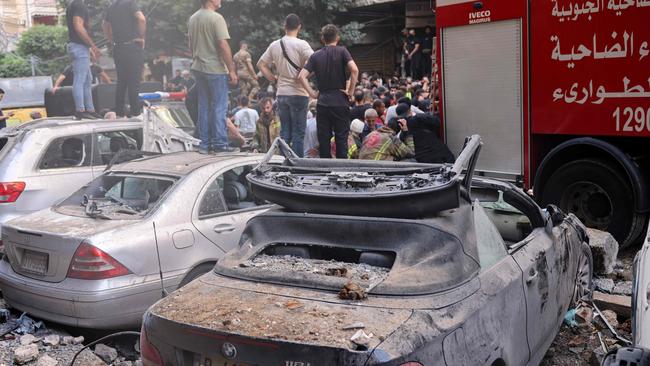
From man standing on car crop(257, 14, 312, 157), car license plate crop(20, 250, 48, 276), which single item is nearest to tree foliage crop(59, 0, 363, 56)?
man standing on car crop(257, 14, 312, 157)

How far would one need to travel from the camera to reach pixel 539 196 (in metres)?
7.74

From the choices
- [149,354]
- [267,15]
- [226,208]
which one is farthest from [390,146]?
[267,15]

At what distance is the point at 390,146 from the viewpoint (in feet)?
31.1

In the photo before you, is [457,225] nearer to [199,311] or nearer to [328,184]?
[328,184]

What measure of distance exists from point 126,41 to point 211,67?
8.18 feet

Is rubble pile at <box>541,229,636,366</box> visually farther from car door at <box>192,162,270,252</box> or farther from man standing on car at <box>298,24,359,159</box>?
man standing on car at <box>298,24,359,159</box>

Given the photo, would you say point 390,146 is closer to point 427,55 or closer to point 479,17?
point 479,17

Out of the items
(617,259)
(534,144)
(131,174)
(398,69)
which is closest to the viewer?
(131,174)

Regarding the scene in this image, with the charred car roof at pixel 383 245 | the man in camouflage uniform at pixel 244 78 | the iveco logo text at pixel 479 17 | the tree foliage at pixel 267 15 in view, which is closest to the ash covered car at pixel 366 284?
the charred car roof at pixel 383 245

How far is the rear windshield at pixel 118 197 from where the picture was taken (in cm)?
585

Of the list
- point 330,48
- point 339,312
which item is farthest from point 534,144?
point 339,312

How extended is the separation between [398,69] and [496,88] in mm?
15640

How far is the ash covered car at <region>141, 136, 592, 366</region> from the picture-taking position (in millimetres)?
3139

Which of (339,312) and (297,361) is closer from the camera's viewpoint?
Result: (297,361)
